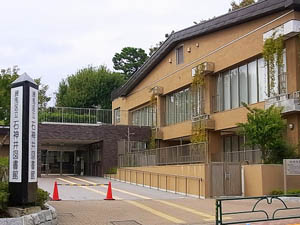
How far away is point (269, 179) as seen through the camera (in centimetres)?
2153

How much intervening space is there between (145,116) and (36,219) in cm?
3245

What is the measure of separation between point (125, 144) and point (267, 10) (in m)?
16.9

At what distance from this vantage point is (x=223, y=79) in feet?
101

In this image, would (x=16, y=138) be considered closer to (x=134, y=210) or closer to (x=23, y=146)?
(x=23, y=146)

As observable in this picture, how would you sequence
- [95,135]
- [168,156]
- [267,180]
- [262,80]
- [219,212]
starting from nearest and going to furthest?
[219,212] → [267,180] → [262,80] → [168,156] → [95,135]

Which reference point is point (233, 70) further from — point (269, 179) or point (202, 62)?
point (269, 179)

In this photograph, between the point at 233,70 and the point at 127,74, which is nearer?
the point at 233,70

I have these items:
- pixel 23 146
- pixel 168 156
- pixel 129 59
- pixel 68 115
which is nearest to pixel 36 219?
pixel 23 146

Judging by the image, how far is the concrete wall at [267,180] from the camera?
21.4m

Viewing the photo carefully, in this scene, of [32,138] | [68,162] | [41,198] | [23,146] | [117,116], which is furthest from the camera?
[117,116]

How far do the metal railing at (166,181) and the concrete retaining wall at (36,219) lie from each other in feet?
35.4

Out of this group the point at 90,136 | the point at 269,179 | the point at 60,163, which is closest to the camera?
the point at 269,179

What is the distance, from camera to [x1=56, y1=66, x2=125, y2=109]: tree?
63.0m

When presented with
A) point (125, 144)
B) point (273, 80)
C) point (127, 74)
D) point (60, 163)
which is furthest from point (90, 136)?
point (127, 74)
